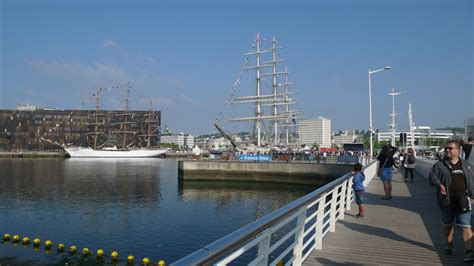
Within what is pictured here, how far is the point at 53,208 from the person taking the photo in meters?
25.1

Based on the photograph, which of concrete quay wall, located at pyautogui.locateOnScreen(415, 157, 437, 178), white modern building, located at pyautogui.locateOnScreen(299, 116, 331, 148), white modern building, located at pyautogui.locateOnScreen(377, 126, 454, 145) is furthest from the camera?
white modern building, located at pyautogui.locateOnScreen(299, 116, 331, 148)

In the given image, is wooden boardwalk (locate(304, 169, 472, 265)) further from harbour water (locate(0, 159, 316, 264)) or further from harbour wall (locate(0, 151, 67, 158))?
harbour wall (locate(0, 151, 67, 158))

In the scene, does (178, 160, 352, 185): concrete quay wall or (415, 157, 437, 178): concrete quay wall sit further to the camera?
(178, 160, 352, 185): concrete quay wall

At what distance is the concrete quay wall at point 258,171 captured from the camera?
40.7 meters

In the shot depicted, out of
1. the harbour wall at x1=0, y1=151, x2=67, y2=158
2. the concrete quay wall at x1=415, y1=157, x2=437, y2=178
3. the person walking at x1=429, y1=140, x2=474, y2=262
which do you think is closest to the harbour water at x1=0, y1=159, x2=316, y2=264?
the concrete quay wall at x1=415, y1=157, x2=437, y2=178

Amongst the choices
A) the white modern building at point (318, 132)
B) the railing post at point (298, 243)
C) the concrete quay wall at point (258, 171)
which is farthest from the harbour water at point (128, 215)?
the white modern building at point (318, 132)

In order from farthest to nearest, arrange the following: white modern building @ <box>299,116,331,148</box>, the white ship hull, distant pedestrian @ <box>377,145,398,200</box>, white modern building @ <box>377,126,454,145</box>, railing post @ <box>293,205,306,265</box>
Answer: white modern building @ <box>299,116,331,148</box>, the white ship hull, white modern building @ <box>377,126,454,145</box>, distant pedestrian @ <box>377,145,398,200</box>, railing post @ <box>293,205,306,265</box>

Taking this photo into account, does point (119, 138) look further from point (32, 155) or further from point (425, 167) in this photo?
point (425, 167)

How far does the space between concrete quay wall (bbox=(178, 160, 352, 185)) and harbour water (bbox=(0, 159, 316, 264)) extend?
246 centimetres

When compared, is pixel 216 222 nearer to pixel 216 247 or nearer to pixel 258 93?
pixel 216 247

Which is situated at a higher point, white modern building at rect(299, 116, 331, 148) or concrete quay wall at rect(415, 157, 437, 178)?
white modern building at rect(299, 116, 331, 148)

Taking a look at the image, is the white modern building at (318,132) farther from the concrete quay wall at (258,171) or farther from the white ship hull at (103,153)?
the concrete quay wall at (258,171)

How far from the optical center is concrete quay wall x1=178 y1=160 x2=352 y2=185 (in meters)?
40.7

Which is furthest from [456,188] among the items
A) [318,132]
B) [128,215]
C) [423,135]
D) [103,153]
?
[318,132]
